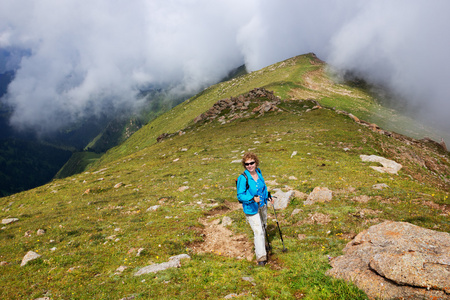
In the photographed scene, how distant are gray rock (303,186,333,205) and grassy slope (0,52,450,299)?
52cm

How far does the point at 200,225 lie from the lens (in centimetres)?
1446

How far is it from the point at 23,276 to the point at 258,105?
5960 centimetres

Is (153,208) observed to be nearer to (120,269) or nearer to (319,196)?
(120,269)

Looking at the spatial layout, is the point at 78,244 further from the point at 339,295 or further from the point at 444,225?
the point at 444,225

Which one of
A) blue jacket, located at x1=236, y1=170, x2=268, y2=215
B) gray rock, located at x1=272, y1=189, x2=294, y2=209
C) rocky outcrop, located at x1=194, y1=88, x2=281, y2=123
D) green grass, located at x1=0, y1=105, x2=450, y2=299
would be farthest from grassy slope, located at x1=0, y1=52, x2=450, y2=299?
rocky outcrop, located at x1=194, y1=88, x2=281, y2=123

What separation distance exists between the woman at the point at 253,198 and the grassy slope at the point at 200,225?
891 mm

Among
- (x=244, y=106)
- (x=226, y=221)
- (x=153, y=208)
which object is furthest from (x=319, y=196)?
(x=244, y=106)

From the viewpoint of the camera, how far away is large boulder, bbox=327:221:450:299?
5.44 meters

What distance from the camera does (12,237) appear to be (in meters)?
16.4

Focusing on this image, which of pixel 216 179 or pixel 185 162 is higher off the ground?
A: pixel 185 162

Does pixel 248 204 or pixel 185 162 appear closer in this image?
pixel 248 204

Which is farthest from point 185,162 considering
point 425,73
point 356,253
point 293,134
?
point 425,73

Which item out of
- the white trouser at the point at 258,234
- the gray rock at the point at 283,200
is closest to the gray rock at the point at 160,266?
the white trouser at the point at 258,234

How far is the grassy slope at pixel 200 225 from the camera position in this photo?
27.1 ft
